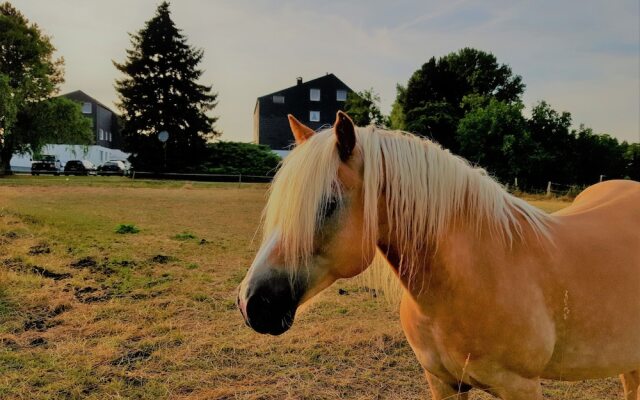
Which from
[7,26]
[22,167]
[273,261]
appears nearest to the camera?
[273,261]

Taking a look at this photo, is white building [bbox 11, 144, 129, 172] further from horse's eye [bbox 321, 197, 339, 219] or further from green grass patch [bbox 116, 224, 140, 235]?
horse's eye [bbox 321, 197, 339, 219]

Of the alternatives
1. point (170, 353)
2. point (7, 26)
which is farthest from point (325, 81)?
point (170, 353)

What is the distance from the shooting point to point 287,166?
1565 millimetres

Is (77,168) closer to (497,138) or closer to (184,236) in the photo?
(184,236)

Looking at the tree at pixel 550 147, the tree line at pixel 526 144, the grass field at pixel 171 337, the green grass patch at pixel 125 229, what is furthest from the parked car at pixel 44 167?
the tree at pixel 550 147

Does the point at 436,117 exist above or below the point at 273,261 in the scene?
above

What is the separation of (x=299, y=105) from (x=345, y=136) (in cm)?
4584

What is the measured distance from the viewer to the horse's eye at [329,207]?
1454 millimetres

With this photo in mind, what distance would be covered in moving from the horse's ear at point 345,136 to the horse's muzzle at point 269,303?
479 mm

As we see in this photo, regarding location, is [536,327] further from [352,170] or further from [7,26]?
[7,26]

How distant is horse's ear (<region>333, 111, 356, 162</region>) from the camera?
1.43 metres

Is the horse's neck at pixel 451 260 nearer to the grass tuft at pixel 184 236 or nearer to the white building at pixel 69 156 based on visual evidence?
the grass tuft at pixel 184 236

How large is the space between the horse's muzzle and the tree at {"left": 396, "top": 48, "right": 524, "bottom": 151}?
31.2m

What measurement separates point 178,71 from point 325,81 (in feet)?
58.7
